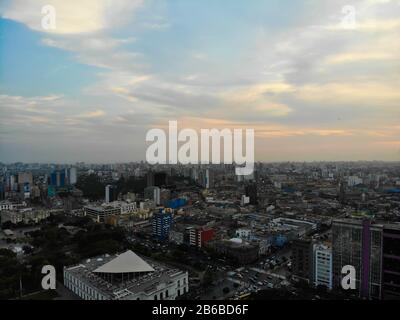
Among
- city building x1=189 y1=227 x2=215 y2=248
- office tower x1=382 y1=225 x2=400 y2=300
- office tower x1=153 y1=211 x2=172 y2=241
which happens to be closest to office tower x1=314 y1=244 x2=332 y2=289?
office tower x1=382 y1=225 x2=400 y2=300

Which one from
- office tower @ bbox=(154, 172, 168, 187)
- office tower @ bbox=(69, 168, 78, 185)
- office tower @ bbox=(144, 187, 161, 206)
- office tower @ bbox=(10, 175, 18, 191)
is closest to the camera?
office tower @ bbox=(10, 175, 18, 191)

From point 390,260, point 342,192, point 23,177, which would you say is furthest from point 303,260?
point 23,177

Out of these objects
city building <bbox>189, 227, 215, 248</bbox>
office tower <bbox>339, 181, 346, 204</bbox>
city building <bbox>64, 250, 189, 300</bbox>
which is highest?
office tower <bbox>339, 181, 346, 204</bbox>

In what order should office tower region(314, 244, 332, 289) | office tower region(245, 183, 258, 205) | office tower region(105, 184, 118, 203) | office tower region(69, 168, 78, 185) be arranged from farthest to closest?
1. office tower region(69, 168, 78, 185)
2. office tower region(105, 184, 118, 203)
3. office tower region(245, 183, 258, 205)
4. office tower region(314, 244, 332, 289)

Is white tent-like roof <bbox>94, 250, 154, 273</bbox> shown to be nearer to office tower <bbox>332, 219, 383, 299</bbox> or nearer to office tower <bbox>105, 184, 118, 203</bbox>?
office tower <bbox>332, 219, 383, 299</bbox>

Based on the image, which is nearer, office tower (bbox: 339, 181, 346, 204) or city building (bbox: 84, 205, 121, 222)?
city building (bbox: 84, 205, 121, 222)

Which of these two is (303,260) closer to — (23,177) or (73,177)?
(23,177)
